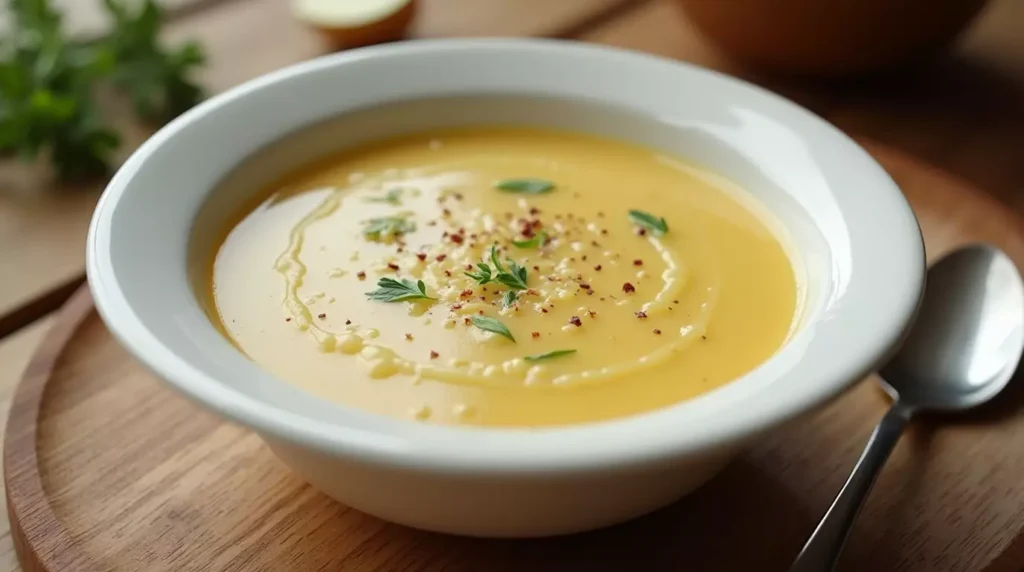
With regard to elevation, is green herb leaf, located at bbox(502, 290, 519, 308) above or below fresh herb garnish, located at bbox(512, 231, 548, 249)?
above

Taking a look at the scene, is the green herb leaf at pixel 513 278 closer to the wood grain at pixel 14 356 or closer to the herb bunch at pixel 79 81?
the wood grain at pixel 14 356

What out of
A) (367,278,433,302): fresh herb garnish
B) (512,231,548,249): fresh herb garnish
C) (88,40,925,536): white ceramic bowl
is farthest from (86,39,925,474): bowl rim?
(512,231,548,249): fresh herb garnish

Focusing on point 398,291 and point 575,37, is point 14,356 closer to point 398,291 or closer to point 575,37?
point 398,291

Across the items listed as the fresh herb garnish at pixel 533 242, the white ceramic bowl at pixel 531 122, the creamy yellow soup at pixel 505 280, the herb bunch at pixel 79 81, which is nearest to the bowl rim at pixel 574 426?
the white ceramic bowl at pixel 531 122

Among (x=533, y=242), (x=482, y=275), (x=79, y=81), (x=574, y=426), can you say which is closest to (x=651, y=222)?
(x=533, y=242)

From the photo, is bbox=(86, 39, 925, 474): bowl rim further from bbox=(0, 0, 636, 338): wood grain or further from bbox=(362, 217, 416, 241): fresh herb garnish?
bbox=(0, 0, 636, 338): wood grain

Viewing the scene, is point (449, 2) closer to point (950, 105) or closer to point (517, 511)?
point (950, 105)
